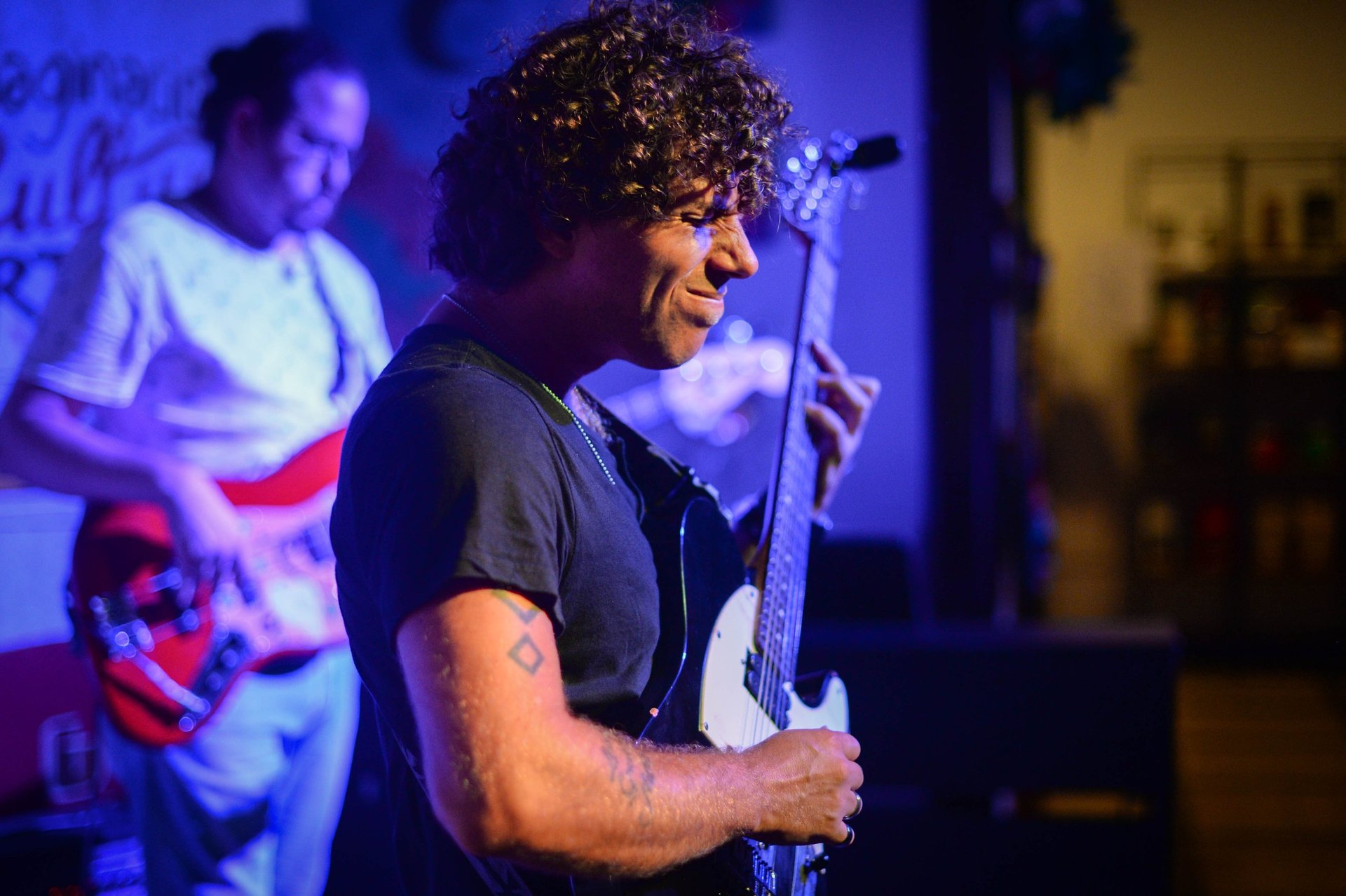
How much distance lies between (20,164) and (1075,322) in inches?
196

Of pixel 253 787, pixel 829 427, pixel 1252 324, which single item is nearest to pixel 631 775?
pixel 829 427

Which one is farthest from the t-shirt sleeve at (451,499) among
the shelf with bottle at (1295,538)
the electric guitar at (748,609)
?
the shelf with bottle at (1295,538)

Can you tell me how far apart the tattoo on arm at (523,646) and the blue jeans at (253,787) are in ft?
4.64

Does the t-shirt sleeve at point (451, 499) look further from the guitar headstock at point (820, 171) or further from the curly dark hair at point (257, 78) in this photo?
the curly dark hair at point (257, 78)

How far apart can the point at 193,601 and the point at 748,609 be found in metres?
1.22

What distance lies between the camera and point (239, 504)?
1.95 metres

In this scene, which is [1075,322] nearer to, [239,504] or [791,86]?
[791,86]

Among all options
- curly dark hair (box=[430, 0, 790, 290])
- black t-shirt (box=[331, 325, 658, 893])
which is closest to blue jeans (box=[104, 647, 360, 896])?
black t-shirt (box=[331, 325, 658, 893])

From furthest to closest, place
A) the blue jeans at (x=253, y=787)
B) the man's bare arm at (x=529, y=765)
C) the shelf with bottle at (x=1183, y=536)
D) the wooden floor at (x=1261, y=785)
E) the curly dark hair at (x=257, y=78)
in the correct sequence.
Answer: the shelf with bottle at (x=1183, y=536), the wooden floor at (x=1261, y=785), the curly dark hair at (x=257, y=78), the blue jeans at (x=253, y=787), the man's bare arm at (x=529, y=765)

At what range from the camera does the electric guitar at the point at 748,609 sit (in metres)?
1.00

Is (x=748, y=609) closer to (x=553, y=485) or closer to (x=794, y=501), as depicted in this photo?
(x=794, y=501)

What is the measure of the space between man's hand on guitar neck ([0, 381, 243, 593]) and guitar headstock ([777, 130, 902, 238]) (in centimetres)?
122

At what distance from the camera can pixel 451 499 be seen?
0.76m

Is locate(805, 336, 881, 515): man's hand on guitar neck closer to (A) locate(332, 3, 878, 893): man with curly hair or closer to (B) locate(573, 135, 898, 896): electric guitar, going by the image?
(B) locate(573, 135, 898, 896): electric guitar
